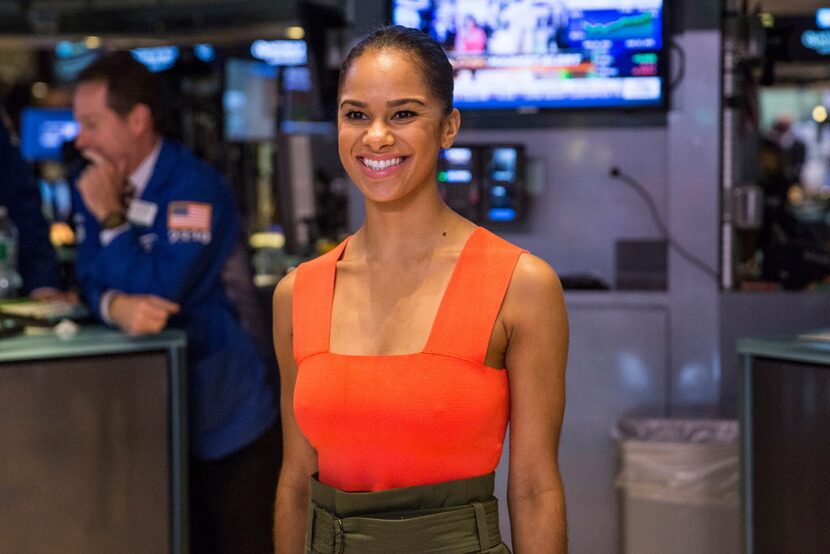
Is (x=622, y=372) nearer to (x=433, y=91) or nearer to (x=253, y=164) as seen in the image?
(x=433, y=91)

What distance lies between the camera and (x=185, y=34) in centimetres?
1211

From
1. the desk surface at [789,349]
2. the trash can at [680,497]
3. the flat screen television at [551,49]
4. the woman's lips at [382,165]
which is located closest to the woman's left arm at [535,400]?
the woman's lips at [382,165]

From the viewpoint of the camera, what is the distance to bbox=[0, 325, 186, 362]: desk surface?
9.29ft

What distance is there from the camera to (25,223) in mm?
4062

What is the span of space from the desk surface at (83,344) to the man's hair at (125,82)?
611 mm

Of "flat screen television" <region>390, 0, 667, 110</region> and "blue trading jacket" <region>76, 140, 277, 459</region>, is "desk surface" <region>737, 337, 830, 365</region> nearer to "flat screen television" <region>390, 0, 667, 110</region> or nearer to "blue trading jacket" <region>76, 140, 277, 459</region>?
"blue trading jacket" <region>76, 140, 277, 459</region>

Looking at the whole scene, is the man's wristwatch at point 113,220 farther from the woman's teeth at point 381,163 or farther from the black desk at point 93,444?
the woman's teeth at point 381,163

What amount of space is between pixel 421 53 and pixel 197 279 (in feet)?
5.12

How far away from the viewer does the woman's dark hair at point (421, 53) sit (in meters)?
1.76

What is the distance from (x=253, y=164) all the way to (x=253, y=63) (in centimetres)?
298

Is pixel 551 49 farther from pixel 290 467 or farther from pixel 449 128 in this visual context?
pixel 290 467

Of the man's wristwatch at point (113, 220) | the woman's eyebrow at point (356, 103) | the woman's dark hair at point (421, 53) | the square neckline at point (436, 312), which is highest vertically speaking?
the woman's dark hair at point (421, 53)

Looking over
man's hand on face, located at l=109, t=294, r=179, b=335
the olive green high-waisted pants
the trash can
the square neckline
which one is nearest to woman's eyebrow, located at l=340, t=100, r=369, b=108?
the square neckline

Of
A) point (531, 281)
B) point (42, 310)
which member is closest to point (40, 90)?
point (42, 310)
